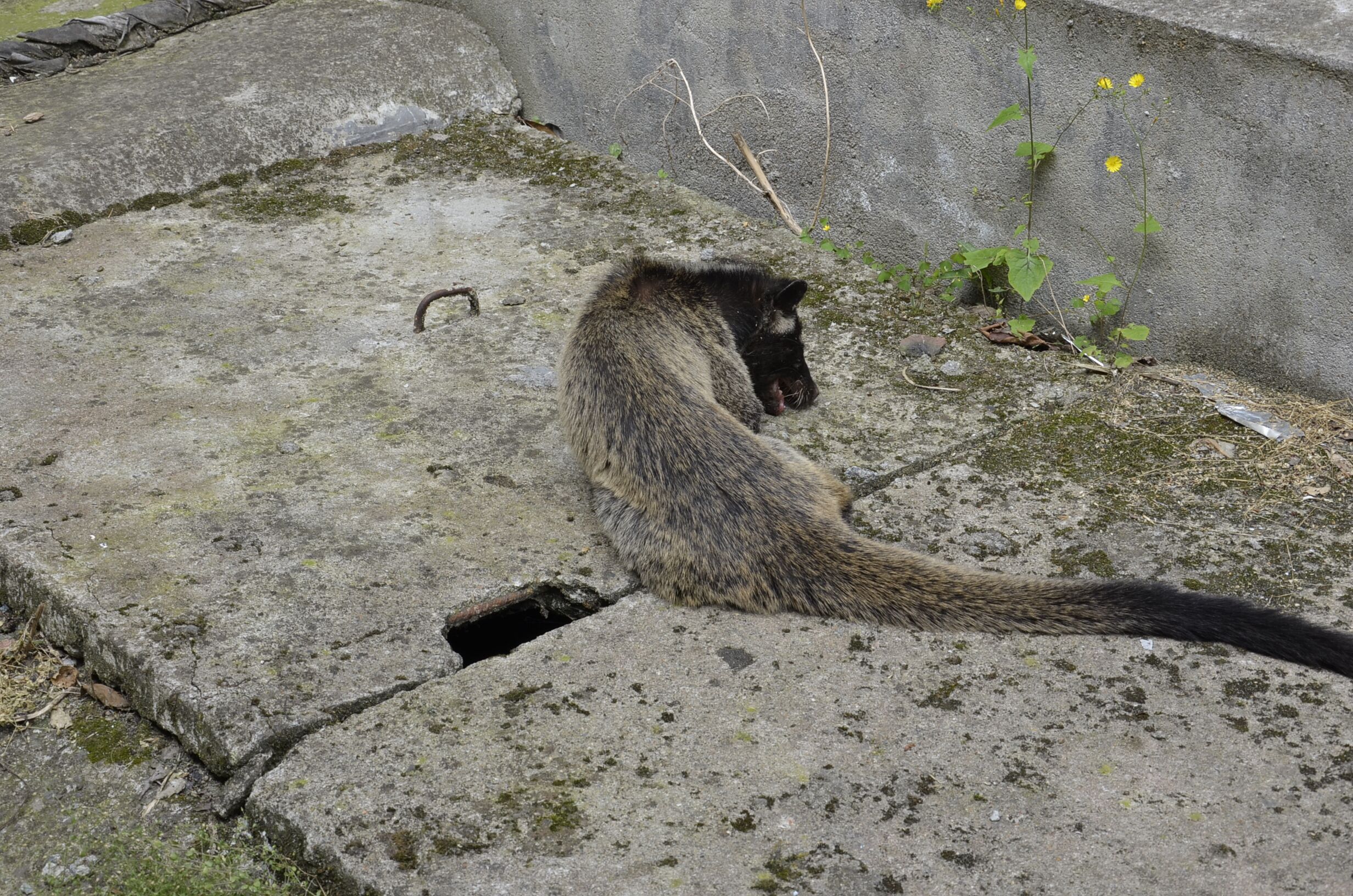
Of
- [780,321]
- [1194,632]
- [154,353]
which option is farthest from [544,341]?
[1194,632]

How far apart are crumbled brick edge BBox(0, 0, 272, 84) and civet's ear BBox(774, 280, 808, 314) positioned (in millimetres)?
5038

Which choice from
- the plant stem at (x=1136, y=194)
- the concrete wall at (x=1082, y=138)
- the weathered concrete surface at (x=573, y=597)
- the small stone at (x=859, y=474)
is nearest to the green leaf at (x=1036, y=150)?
the concrete wall at (x=1082, y=138)

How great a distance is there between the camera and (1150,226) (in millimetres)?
4684

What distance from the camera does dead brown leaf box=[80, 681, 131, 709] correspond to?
135 inches

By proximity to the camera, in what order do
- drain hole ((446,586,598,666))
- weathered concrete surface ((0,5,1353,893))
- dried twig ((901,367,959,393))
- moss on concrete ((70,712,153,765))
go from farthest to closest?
dried twig ((901,367,959,393)), drain hole ((446,586,598,666)), moss on concrete ((70,712,153,765)), weathered concrete surface ((0,5,1353,893))

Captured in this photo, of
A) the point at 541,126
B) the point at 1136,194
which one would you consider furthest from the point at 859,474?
the point at 541,126

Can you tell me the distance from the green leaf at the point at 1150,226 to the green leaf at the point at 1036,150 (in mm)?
503

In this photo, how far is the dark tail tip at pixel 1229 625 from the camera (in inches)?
125

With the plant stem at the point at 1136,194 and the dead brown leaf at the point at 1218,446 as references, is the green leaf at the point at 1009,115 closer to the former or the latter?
the plant stem at the point at 1136,194

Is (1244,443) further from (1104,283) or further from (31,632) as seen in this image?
(31,632)

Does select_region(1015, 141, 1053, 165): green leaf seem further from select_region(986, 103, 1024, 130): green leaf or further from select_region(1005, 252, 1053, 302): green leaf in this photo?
select_region(1005, 252, 1053, 302): green leaf

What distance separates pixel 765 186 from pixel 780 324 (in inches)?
69.8

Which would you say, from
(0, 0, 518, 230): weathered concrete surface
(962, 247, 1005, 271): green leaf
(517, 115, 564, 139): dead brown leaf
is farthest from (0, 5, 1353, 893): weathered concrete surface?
(517, 115, 564, 139): dead brown leaf

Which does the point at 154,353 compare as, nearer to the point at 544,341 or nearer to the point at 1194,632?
the point at 544,341
